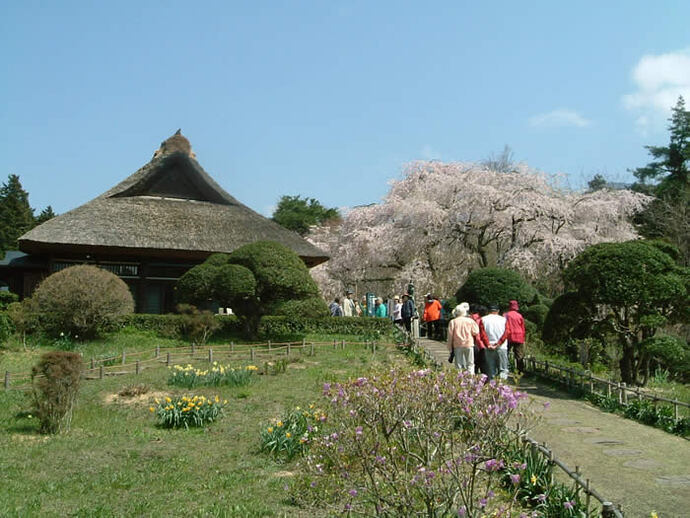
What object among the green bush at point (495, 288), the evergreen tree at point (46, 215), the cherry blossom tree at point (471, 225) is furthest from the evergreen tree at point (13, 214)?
the green bush at point (495, 288)

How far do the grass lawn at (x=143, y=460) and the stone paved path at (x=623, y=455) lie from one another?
244 centimetres

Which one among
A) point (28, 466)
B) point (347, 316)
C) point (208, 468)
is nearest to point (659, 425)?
point (208, 468)

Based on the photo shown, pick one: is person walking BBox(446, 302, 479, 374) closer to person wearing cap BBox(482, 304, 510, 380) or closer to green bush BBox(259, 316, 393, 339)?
person wearing cap BBox(482, 304, 510, 380)

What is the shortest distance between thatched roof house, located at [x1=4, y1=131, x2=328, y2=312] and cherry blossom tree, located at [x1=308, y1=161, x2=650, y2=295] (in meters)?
4.24

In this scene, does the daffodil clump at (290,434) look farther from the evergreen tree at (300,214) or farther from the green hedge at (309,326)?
the evergreen tree at (300,214)

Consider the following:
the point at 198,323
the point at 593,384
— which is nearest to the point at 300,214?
the point at 198,323

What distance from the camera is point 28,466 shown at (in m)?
7.49

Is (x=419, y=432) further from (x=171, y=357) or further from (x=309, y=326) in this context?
(x=309, y=326)

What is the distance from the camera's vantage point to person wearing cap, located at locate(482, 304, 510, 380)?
1063 cm

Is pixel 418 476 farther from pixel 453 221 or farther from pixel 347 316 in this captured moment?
pixel 453 221

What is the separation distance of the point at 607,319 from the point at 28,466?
948cm

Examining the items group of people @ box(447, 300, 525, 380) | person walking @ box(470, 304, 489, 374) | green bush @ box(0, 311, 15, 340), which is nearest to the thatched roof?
green bush @ box(0, 311, 15, 340)

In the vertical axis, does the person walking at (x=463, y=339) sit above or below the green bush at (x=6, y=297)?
below

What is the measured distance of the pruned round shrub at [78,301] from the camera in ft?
59.2
